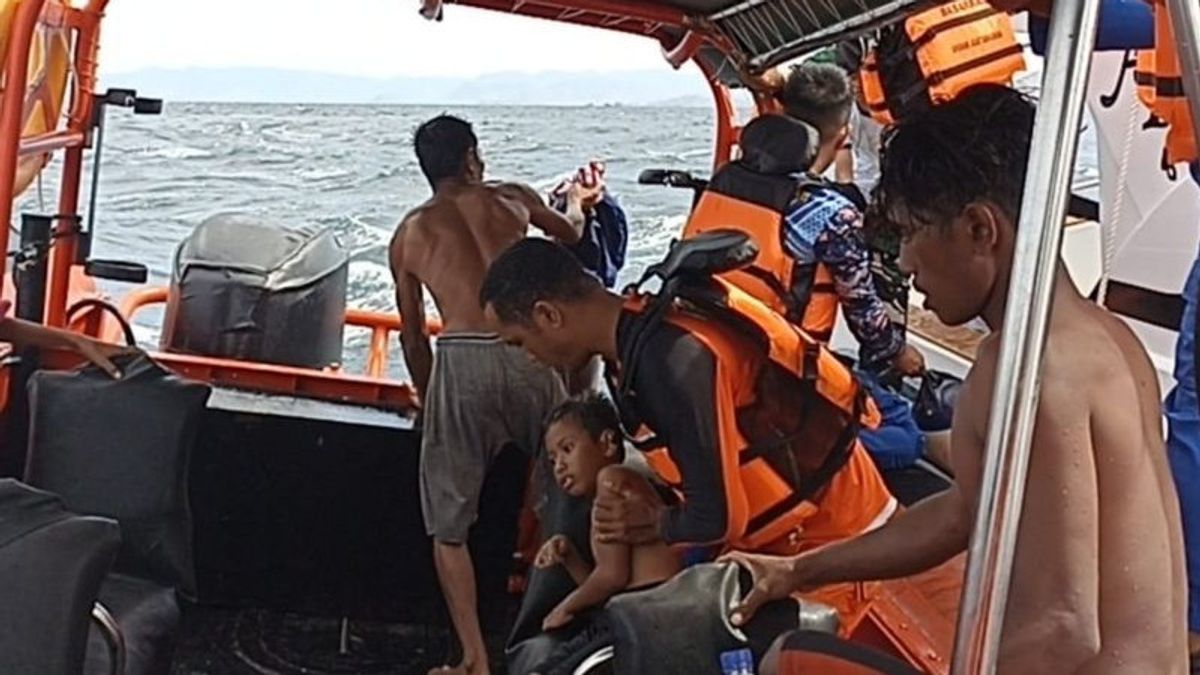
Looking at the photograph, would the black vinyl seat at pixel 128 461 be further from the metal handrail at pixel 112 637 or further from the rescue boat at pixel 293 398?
the metal handrail at pixel 112 637

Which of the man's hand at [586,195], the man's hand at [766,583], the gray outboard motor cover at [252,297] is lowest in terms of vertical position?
the gray outboard motor cover at [252,297]

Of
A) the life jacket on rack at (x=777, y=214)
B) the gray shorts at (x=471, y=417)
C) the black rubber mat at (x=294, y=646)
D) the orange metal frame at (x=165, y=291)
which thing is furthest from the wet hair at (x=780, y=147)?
the black rubber mat at (x=294, y=646)

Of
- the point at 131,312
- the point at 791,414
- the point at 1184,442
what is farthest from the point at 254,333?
the point at 1184,442

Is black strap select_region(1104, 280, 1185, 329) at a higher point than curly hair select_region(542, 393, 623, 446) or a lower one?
higher

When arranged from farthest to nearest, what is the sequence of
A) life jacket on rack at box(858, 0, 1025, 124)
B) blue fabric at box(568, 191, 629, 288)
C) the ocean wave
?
the ocean wave → blue fabric at box(568, 191, 629, 288) → life jacket on rack at box(858, 0, 1025, 124)

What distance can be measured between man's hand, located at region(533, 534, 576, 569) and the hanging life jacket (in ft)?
1.05

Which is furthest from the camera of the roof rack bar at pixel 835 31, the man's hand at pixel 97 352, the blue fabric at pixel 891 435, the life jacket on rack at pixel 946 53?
the life jacket on rack at pixel 946 53

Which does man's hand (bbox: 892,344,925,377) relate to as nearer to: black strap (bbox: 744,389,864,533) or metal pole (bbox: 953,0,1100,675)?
black strap (bbox: 744,389,864,533)

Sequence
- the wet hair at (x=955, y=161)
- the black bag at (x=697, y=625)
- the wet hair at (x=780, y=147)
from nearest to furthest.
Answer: the wet hair at (x=955, y=161)
the black bag at (x=697, y=625)
the wet hair at (x=780, y=147)

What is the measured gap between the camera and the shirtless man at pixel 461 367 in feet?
10.4

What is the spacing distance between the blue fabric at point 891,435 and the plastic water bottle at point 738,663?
54.2 inches

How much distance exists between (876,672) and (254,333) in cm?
317

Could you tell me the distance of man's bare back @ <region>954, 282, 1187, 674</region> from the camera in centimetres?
115

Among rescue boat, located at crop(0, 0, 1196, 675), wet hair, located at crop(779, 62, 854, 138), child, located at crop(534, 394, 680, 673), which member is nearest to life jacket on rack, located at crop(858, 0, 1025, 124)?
wet hair, located at crop(779, 62, 854, 138)
